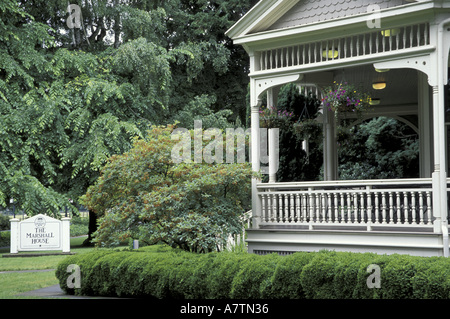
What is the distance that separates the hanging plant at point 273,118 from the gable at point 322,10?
1792mm

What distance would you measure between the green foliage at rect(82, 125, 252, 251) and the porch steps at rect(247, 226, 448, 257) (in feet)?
2.04

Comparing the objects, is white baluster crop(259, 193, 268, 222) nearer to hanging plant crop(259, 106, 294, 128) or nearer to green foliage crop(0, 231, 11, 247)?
hanging plant crop(259, 106, 294, 128)

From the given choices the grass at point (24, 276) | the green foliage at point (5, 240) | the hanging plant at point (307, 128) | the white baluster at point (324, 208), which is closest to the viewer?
the grass at point (24, 276)

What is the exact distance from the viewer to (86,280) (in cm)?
877

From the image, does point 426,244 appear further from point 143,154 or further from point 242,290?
point 143,154

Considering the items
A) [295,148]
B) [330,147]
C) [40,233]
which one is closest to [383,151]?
[295,148]

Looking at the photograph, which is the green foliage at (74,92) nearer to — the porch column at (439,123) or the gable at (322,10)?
the gable at (322,10)

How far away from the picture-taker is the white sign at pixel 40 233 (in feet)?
48.1

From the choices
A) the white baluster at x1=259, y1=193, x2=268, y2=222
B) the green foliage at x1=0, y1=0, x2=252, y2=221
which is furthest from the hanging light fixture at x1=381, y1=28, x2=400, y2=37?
the green foliage at x1=0, y1=0, x2=252, y2=221

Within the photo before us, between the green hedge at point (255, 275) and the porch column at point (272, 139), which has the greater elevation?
the porch column at point (272, 139)

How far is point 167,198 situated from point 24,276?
3.77m

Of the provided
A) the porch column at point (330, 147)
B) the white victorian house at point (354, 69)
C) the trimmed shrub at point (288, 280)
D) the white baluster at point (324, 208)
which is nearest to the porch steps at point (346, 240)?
the white victorian house at point (354, 69)

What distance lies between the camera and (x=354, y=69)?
12.0 meters
